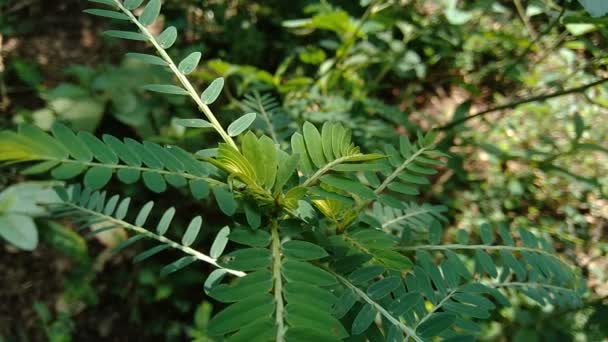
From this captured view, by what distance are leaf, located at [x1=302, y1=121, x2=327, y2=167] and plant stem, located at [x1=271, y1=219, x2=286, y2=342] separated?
99 mm

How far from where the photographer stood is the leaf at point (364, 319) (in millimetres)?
621

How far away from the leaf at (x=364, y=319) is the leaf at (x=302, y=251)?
0.10 metres

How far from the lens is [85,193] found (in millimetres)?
934

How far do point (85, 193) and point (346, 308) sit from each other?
571 millimetres

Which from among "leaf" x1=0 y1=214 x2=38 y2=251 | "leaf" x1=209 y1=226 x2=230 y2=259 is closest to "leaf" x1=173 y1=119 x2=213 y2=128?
"leaf" x1=209 y1=226 x2=230 y2=259

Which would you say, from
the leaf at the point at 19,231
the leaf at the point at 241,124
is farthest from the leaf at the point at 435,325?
the leaf at the point at 19,231

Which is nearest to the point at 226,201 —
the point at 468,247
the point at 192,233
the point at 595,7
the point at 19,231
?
the point at 192,233

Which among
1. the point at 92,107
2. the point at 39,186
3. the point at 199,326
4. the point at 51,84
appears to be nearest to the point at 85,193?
the point at 199,326

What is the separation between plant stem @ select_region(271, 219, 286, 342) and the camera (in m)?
0.51

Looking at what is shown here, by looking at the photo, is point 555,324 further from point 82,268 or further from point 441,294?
point 82,268

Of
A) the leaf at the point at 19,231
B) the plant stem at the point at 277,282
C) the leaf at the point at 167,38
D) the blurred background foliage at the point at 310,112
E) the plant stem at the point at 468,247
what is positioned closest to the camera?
the plant stem at the point at 277,282

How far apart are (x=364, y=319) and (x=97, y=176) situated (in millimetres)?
380

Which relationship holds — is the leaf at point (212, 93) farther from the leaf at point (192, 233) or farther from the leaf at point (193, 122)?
the leaf at point (192, 233)

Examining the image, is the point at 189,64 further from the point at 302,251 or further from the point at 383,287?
the point at 383,287
